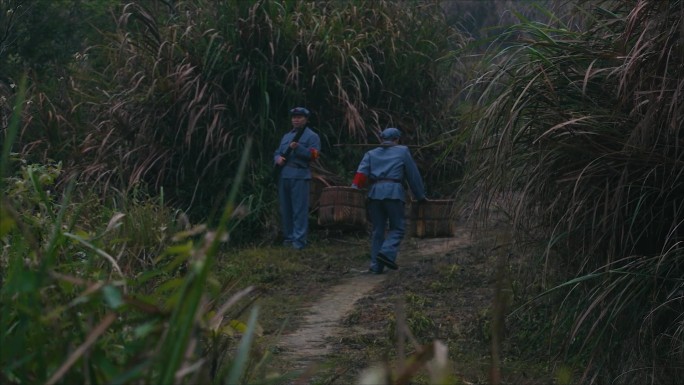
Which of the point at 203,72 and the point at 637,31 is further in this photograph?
the point at 203,72

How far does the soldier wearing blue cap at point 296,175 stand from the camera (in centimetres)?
1270

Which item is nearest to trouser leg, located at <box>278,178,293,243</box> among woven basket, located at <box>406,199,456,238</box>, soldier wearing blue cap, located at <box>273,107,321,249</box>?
soldier wearing blue cap, located at <box>273,107,321,249</box>

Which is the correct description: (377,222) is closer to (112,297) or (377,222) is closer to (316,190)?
(316,190)

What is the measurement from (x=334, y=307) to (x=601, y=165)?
11.3 feet

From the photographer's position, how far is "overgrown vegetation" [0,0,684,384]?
3.20m

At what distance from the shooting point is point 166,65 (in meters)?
13.7

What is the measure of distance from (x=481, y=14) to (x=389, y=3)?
765cm

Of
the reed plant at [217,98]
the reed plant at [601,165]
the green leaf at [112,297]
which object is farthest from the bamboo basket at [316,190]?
the green leaf at [112,297]

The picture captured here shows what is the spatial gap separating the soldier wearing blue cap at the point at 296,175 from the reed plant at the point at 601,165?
17.8 feet

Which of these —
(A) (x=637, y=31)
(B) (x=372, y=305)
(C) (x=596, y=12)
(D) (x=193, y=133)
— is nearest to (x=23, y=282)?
(A) (x=637, y=31)

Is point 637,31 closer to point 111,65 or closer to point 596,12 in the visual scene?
point 596,12

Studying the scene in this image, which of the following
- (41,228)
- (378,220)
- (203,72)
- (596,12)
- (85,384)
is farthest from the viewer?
(203,72)

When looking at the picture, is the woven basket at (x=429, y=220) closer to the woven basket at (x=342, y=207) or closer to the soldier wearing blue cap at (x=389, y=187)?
the soldier wearing blue cap at (x=389, y=187)

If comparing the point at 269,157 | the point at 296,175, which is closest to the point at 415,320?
the point at 296,175
